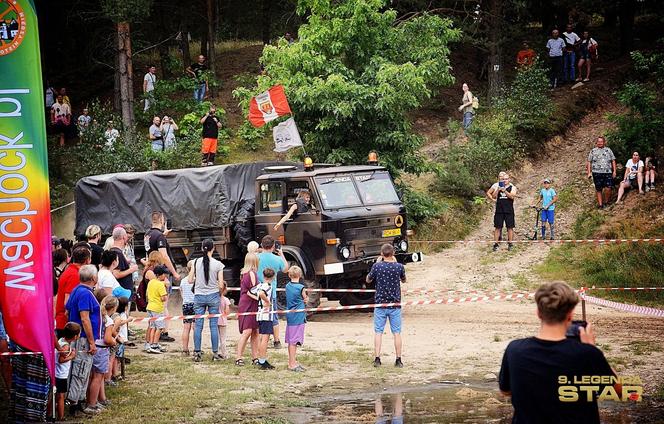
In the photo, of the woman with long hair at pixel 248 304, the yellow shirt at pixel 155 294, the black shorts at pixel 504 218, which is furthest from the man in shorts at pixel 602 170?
the yellow shirt at pixel 155 294

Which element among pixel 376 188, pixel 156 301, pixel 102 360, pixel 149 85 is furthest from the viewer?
pixel 149 85

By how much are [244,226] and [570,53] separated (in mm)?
18226

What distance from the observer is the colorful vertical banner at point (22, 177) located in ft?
31.1

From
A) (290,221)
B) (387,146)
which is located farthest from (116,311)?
(387,146)

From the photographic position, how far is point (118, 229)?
1391 centimetres

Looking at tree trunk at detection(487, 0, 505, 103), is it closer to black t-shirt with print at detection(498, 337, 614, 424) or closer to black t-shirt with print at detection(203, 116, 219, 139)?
black t-shirt with print at detection(203, 116, 219, 139)

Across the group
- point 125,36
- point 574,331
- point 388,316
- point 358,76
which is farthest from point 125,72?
point 574,331

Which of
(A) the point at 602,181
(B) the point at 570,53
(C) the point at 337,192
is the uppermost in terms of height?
(B) the point at 570,53

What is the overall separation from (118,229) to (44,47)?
81.7ft

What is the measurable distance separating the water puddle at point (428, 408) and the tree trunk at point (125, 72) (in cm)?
1995

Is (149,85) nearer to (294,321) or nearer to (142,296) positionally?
(142,296)

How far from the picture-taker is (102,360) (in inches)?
438

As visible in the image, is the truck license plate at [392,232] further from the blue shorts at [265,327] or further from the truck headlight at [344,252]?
the blue shorts at [265,327]

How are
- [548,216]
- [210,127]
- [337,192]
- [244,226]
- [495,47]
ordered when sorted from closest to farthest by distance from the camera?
[337,192]
[244,226]
[548,216]
[210,127]
[495,47]
